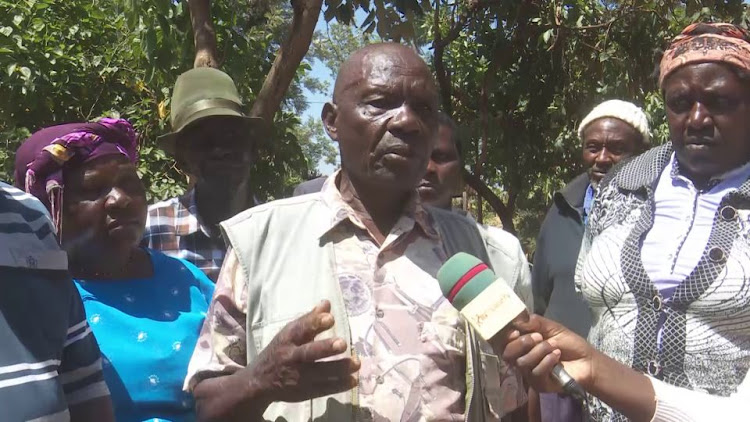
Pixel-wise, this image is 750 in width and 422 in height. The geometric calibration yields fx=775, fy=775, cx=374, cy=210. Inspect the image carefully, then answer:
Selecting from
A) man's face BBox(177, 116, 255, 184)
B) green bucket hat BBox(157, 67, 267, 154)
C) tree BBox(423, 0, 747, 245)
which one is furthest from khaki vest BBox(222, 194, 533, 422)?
tree BBox(423, 0, 747, 245)

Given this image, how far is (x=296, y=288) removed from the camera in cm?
205

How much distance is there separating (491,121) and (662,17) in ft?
8.06

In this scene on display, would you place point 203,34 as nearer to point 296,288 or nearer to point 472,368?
point 296,288

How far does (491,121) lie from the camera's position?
32.9ft

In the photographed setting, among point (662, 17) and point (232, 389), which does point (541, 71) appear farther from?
point (232, 389)

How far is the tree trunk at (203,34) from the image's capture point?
15.3 feet

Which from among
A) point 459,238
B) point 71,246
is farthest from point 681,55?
point 71,246

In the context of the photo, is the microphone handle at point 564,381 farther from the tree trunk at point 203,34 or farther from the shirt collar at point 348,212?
the tree trunk at point 203,34

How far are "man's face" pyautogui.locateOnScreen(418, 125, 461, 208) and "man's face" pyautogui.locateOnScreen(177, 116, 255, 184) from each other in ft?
2.81

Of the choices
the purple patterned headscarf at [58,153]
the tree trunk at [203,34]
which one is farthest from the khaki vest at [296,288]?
the tree trunk at [203,34]

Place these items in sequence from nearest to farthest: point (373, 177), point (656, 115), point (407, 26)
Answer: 1. point (373, 177)
2. point (407, 26)
3. point (656, 115)

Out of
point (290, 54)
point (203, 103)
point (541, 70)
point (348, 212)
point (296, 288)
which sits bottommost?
point (296, 288)

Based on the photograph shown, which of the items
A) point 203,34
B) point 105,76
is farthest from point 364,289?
point 105,76

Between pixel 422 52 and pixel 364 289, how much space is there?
523cm
